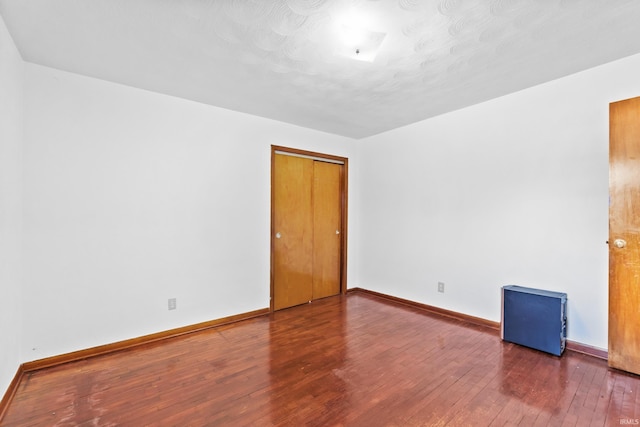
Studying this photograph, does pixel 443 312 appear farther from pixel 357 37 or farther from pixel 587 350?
pixel 357 37

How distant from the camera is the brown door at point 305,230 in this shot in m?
3.87

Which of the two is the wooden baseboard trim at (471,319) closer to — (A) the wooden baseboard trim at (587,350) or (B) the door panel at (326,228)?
(A) the wooden baseboard trim at (587,350)

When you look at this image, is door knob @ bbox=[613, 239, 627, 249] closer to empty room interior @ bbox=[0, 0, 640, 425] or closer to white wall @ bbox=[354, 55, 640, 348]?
empty room interior @ bbox=[0, 0, 640, 425]

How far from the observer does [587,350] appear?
2.50 meters

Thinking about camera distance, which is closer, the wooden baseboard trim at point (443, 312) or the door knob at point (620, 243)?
the door knob at point (620, 243)

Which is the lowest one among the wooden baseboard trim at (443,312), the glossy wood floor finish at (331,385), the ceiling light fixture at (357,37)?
the glossy wood floor finish at (331,385)

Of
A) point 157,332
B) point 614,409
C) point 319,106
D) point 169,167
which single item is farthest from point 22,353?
point 614,409

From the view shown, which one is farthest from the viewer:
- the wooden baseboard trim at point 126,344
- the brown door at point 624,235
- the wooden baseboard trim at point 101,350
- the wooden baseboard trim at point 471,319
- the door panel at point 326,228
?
the door panel at point 326,228

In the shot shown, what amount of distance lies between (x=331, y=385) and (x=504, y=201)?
2.55m

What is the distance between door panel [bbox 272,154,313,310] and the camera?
12.6 ft

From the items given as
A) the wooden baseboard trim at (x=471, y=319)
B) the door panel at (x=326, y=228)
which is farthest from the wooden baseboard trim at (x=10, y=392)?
the wooden baseboard trim at (x=471, y=319)

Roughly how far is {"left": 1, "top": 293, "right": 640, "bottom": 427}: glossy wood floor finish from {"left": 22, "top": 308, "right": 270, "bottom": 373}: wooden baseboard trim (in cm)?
8

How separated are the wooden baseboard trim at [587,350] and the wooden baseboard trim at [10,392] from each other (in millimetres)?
4335

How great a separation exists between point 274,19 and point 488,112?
2571 mm
